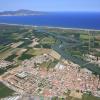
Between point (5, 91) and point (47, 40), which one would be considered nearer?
point (5, 91)

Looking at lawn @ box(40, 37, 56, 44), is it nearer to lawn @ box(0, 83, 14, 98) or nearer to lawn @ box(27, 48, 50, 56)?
lawn @ box(27, 48, 50, 56)

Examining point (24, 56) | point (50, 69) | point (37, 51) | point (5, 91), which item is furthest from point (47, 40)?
point (5, 91)

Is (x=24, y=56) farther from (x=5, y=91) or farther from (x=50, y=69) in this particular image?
(x=5, y=91)

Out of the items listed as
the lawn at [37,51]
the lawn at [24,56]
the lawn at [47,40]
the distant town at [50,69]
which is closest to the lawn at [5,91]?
the distant town at [50,69]

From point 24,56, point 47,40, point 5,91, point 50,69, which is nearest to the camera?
point 5,91

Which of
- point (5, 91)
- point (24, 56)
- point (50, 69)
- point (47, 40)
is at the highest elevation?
point (47, 40)

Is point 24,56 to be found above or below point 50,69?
above

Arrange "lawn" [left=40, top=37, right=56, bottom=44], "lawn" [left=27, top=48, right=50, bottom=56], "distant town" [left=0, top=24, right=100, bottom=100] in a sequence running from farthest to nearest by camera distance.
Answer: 1. "lawn" [left=40, top=37, right=56, bottom=44]
2. "lawn" [left=27, top=48, right=50, bottom=56]
3. "distant town" [left=0, top=24, right=100, bottom=100]

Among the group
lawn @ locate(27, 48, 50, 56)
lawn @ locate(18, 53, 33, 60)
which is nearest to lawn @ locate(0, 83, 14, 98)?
lawn @ locate(18, 53, 33, 60)

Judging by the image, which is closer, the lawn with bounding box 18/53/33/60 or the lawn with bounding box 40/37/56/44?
the lawn with bounding box 18/53/33/60
